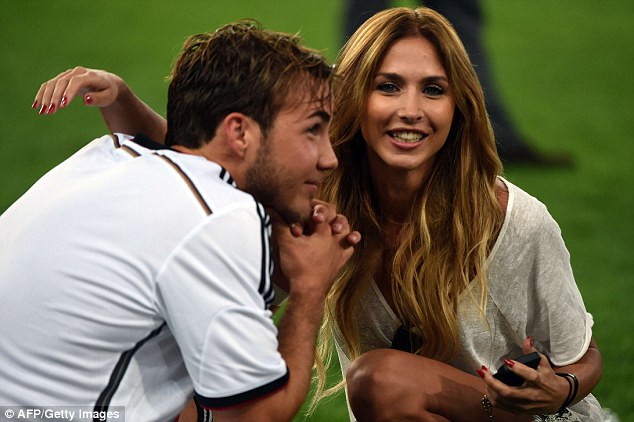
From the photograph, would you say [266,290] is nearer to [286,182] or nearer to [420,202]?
[286,182]

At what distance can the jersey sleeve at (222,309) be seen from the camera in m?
2.22

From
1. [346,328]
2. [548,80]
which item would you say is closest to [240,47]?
[346,328]

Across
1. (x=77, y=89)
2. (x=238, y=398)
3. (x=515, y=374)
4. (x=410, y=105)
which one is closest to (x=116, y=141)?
(x=77, y=89)

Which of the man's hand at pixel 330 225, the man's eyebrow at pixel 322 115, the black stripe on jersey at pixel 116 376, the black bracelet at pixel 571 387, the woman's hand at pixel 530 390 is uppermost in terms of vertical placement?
the man's eyebrow at pixel 322 115

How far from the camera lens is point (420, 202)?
320 centimetres

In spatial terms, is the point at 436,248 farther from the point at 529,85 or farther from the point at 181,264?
the point at 529,85

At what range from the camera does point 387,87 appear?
10.3 ft

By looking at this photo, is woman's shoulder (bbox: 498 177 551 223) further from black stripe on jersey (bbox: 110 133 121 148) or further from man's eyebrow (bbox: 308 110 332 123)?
black stripe on jersey (bbox: 110 133 121 148)

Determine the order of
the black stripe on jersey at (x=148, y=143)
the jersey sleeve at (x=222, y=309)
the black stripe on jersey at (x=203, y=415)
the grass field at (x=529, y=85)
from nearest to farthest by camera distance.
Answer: the jersey sleeve at (x=222, y=309) → the black stripe on jersey at (x=148, y=143) → the black stripe on jersey at (x=203, y=415) → the grass field at (x=529, y=85)

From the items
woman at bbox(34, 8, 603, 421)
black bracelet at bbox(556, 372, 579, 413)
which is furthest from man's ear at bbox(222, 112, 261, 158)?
black bracelet at bbox(556, 372, 579, 413)

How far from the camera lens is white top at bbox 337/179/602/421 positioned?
3039 millimetres

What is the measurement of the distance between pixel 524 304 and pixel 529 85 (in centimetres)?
569

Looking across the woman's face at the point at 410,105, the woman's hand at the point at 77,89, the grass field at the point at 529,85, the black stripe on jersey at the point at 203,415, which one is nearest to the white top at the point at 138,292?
the woman's hand at the point at 77,89

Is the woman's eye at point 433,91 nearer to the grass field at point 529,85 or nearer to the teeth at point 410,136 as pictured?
the teeth at point 410,136
